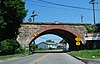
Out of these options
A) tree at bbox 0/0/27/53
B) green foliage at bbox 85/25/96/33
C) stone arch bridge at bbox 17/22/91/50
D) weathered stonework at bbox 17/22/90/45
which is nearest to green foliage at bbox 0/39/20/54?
tree at bbox 0/0/27/53

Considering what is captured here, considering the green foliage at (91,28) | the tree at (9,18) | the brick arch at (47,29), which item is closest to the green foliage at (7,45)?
the tree at (9,18)

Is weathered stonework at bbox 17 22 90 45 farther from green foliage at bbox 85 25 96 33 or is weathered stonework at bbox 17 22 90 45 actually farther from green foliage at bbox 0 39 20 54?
green foliage at bbox 0 39 20 54

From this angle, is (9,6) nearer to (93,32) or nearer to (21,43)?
(21,43)

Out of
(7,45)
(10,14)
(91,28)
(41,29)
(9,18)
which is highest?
(10,14)

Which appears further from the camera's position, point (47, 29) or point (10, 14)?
point (47, 29)

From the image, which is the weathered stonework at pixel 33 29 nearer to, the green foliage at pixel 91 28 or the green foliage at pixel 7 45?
the green foliage at pixel 91 28

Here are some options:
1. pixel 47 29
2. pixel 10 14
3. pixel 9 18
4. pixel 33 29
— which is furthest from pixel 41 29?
pixel 10 14

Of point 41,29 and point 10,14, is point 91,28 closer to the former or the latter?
point 41,29

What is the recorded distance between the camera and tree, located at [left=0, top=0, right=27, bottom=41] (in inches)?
1826

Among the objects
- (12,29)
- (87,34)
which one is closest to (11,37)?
(12,29)

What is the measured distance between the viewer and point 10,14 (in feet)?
155

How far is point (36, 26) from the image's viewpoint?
58.5m

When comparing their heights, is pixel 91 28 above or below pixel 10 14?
below

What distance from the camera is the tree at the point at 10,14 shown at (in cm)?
4638
